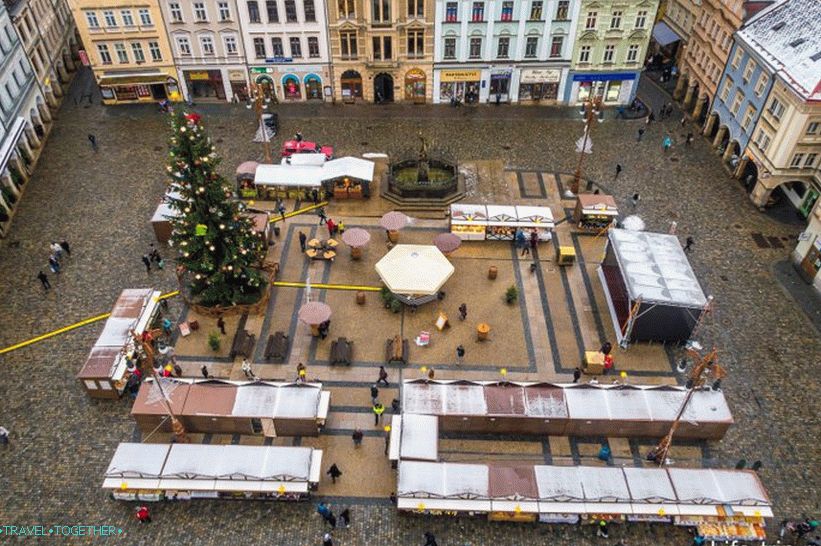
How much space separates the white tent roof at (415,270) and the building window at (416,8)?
27220 millimetres

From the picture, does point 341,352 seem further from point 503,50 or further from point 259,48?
point 503,50

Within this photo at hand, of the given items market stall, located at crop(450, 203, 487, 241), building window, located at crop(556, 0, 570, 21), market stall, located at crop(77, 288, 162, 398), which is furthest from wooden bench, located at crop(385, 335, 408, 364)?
building window, located at crop(556, 0, 570, 21)

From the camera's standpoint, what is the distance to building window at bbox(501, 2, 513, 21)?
2263 inches

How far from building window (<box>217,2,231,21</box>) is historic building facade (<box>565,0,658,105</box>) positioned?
1303 inches

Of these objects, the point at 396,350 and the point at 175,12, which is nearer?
the point at 396,350

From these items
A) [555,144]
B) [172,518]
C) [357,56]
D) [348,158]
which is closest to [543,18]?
[555,144]

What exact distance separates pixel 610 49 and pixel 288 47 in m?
31.6

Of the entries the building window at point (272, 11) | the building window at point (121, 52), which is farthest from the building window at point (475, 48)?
the building window at point (121, 52)

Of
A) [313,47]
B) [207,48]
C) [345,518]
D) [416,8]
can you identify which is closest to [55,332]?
[345,518]

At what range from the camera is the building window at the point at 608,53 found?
60.6 metres

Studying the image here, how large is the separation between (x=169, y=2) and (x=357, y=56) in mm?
17795

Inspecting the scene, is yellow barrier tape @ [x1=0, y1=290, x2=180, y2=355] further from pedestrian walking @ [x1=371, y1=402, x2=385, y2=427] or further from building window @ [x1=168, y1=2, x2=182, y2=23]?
building window @ [x1=168, y1=2, x2=182, y2=23]

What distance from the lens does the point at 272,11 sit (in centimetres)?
5806

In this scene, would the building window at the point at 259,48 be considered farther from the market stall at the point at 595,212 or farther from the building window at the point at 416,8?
the market stall at the point at 595,212
